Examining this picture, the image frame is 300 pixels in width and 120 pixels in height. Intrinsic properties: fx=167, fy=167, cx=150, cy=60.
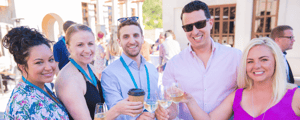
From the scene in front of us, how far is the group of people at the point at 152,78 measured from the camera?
4.48ft

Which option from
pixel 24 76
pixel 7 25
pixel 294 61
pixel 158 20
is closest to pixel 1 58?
pixel 7 25

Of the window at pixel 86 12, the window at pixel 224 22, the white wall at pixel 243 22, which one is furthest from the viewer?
the window at pixel 86 12

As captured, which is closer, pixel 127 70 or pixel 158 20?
pixel 127 70

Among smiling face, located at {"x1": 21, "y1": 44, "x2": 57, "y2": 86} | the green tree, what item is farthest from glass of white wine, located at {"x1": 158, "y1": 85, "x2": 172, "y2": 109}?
the green tree

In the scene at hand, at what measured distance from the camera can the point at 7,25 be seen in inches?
420

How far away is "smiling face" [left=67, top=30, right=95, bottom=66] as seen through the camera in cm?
165

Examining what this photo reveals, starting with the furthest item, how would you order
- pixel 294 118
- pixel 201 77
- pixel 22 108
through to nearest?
pixel 201 77, pixel 294 118, pixel 22 108

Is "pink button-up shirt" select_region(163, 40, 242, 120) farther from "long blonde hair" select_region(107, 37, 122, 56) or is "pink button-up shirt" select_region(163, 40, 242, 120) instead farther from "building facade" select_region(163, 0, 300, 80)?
"building facade" select_region(163, 0, 300, 80)

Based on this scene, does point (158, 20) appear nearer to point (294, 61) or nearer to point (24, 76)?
point (294, 61)

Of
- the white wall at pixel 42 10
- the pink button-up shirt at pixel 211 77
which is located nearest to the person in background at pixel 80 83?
the pink button-up shirt at pixel 211 77

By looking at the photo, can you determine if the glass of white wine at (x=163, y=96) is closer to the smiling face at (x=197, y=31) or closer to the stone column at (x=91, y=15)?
the smiling face at (x=197, y=31)

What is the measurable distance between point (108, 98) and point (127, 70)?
36cm

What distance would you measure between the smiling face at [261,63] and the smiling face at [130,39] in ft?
3.77

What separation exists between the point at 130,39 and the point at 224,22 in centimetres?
731
